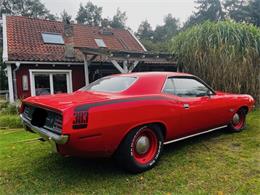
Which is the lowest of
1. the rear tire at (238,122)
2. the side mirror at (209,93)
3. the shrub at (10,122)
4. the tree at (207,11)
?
the shrub at (10,122)

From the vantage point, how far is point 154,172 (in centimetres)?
364

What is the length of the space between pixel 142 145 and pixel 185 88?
1441 millimetres

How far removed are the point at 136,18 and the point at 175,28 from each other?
8.16 m

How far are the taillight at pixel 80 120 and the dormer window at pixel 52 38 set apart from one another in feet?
37.5

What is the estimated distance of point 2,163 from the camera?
4.20 m

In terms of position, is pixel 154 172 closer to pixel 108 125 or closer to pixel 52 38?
pixel 108 125

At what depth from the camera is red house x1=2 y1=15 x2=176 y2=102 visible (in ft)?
36.4

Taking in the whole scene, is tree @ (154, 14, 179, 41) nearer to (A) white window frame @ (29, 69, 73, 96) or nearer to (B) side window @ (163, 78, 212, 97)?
(A) white window frame @ (29, 69, 73, 96)

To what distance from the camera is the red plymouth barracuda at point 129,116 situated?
3.04 meters

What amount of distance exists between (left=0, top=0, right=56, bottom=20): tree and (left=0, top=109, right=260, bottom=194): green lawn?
3891 centimetres

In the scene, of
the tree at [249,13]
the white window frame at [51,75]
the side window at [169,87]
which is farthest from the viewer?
the tree at [249,13]

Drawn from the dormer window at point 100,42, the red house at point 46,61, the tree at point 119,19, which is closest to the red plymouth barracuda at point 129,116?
the red house at point 46,61

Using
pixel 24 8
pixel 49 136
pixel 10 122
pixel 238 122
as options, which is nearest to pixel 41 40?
pixel 10 122

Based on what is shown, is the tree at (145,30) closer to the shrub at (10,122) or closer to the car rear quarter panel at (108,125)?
the shrub at (10,122)
